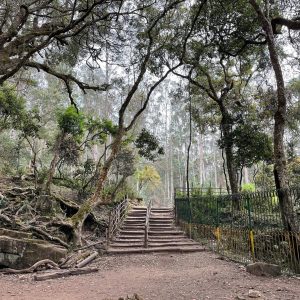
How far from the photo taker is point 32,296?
227 inches

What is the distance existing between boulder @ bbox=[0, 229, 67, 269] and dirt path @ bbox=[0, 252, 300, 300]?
0.85 m

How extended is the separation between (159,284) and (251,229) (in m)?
3.03

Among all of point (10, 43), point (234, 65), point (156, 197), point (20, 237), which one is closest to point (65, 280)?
point (20, 237)

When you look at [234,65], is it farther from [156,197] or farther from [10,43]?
[156,197]

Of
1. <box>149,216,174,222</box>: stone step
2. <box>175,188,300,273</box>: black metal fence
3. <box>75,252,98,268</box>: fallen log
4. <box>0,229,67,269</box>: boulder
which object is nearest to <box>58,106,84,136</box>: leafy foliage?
<box>149,216,174,222</box>: stone step

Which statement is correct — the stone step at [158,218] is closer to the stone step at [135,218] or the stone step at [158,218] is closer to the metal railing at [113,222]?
the stone step at [135,218]

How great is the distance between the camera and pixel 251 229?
8.34 metres

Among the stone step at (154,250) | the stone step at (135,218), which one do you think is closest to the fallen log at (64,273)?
the stone step at (154,250)

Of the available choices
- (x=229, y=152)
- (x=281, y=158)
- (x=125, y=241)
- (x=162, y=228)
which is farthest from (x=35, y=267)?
(x=229, y=152)

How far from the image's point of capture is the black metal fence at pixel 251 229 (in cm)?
711

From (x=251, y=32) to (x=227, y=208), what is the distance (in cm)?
718

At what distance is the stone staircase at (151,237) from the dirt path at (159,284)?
2411mm

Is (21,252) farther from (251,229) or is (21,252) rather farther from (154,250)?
(251,229)

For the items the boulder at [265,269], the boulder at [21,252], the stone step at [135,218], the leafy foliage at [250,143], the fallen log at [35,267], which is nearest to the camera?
the boulder at [265,269]
